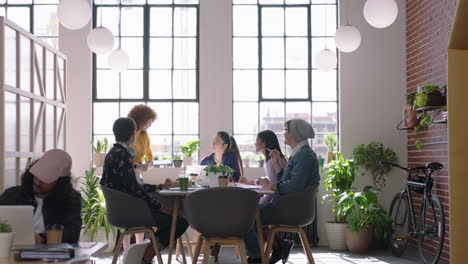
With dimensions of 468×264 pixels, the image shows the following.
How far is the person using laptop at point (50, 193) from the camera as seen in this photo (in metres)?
3.39

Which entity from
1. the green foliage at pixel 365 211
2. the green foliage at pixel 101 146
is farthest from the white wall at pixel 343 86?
the green foliage at pixel 365 211

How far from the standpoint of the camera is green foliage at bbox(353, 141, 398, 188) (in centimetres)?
841

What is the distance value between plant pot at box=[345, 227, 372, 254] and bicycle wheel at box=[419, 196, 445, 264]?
0.68m

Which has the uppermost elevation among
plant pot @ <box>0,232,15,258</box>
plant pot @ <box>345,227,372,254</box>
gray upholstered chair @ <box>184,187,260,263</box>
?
plant pot @ <box>0,232,15,258</box>

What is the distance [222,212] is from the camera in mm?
4852

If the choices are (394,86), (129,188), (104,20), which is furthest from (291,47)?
(129,188)

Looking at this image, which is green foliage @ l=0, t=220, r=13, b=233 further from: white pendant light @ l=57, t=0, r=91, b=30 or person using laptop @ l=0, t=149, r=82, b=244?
white pendant light @ l=57, t=0, r=91, b=30

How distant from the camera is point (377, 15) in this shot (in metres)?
5.47

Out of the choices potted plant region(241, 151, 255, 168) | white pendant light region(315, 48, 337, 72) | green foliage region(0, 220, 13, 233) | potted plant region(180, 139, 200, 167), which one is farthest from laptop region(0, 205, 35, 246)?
potted plant region(241, 151, 255, 168)

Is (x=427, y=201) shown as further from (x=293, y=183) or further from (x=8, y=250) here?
(x=8, y=250)

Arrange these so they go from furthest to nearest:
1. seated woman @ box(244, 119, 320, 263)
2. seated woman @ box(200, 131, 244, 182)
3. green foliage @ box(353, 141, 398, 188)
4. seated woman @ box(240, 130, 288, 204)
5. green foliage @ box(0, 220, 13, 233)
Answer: green foliage @ box(353, 141, 398, 188) → seated woman @ box(200, 131, 244, 182) → seated woman @ box(240, 130, 288, 204) → seated woman @ box(244, 119, 320, 263) → green foliage @ box(0, 220, 13, 233)

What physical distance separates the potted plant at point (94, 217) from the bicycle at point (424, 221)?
11.2 ft

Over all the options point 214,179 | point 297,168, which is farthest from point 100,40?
point 297,168

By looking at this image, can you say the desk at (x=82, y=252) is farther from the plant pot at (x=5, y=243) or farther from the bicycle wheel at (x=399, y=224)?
the bicycle wheel at (x=399, y=224)
